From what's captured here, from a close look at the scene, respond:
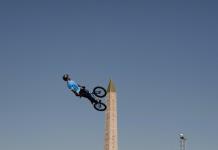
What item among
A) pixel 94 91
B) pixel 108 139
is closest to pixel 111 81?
pixel 108 139

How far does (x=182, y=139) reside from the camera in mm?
42844

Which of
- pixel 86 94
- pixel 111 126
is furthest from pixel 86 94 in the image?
pixel 111 126

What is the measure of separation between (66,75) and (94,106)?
233cm

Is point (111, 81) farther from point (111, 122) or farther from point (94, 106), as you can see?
point (94, 106)

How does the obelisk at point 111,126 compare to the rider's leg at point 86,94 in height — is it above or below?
above

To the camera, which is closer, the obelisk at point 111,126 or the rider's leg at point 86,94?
the rider's leg at point 86,94

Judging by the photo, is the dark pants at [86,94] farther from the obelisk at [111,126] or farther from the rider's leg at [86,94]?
the obelisk at [111,126]

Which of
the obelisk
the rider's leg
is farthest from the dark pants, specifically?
the obelisk

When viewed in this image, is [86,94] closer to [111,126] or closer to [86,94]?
[86,94]

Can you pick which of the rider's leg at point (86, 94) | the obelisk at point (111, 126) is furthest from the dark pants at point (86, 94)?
the obelisk at point (111, 126)

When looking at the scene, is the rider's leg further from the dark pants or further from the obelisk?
the obelisk

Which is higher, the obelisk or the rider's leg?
the obelisk

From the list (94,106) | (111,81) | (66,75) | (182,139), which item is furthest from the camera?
(111,81)

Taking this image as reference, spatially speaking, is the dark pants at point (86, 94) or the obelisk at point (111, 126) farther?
the obelisk at point (111, 126)
